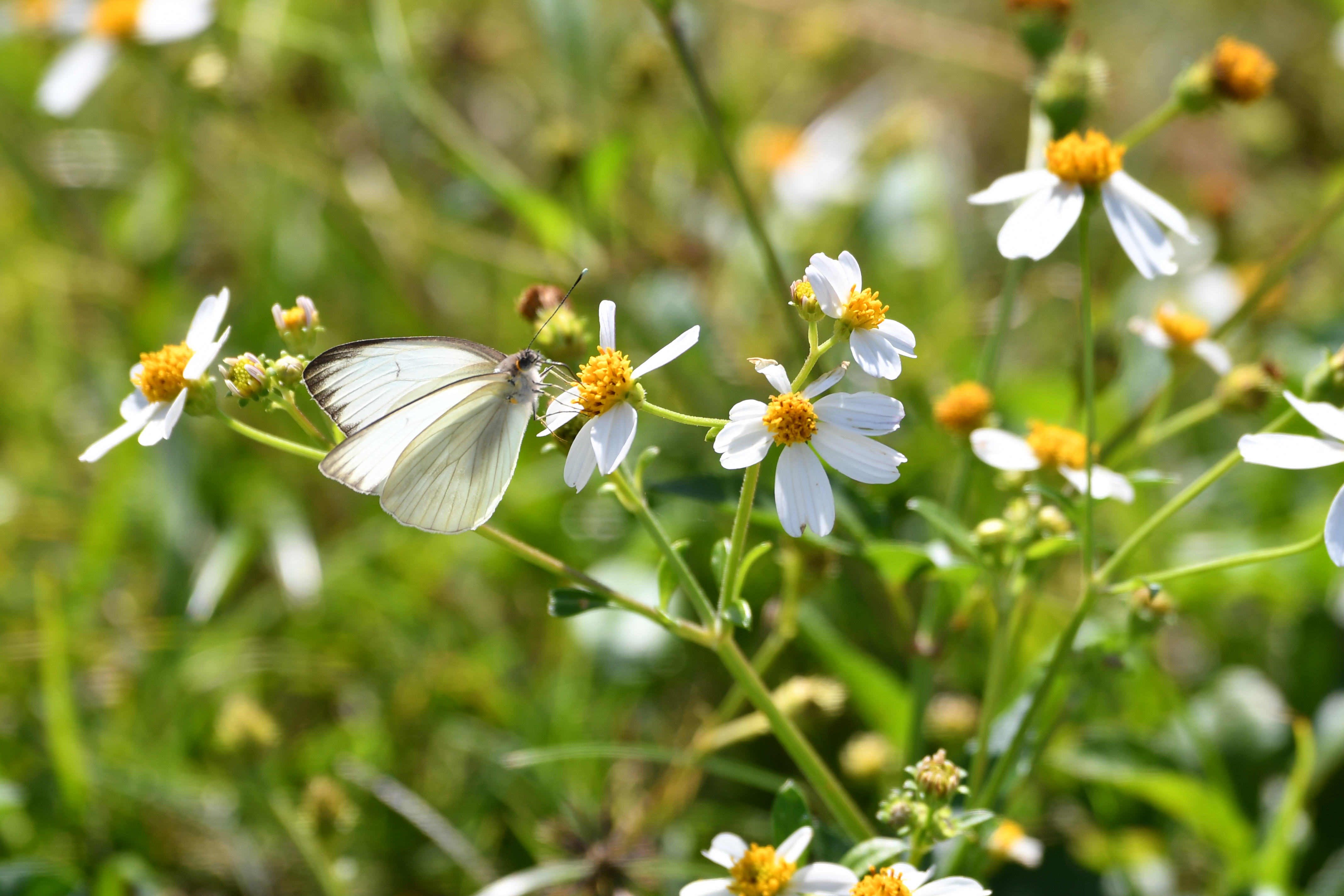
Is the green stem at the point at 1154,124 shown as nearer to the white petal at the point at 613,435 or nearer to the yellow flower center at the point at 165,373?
the white petal at the point at 613,435

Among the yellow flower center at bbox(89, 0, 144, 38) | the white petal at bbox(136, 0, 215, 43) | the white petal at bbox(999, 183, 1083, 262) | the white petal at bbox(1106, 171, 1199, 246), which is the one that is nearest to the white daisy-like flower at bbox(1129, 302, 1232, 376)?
the white petal at bbox(1106, 171, 1199, 246)

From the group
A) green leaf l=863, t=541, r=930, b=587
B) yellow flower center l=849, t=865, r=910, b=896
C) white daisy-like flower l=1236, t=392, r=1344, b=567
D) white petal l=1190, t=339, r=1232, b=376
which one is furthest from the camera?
white petal l=1190, t=339, r=1232, b=376

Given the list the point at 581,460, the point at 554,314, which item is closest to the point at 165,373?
the point at 554,314

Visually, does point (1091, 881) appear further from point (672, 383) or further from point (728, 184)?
point (728, 184)

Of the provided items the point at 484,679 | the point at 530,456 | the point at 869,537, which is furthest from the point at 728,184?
the point at 869,537

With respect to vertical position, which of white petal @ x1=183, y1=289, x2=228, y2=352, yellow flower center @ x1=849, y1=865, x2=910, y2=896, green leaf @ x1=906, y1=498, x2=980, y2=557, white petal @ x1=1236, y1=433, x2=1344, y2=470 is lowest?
yellow flower center @ x1=849, y1=865, x2=910, y2=896

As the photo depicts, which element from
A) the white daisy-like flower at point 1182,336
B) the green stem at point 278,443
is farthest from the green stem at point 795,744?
the white daisy-like flower at point 1182,336

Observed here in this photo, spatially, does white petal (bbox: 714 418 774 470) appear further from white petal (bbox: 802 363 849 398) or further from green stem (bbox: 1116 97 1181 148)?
green stem (bbox: 1116 97 1181 148)
